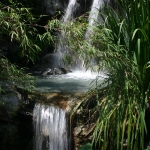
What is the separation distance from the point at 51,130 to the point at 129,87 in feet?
5.33

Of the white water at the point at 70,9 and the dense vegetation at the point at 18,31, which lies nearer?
the dense vegetation at the point at 18,31

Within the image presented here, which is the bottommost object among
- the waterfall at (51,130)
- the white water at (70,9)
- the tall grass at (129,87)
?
the waterfall at (51,130)

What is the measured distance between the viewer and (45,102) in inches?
180

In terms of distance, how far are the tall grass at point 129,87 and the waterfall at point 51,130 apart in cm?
88

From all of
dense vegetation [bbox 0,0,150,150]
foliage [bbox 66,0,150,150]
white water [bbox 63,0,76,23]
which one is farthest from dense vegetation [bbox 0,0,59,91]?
white water [bbox 63,0,76,23]

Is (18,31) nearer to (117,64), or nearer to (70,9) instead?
(117,64)

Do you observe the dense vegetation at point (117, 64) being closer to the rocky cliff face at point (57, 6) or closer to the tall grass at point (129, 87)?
the tall grass at point (129, 87)

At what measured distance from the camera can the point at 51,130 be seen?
4.25 m

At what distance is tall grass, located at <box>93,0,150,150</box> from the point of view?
3.06 metres

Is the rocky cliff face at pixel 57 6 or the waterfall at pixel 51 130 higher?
the rocky cliff face at pixel 57 6

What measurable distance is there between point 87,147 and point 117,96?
1.07m

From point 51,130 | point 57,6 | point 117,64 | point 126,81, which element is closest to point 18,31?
point 117,64

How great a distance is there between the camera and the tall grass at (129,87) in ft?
10.1

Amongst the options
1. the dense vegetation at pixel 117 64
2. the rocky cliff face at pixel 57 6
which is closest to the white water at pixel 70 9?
the rocky cliff face at pixel 57 6
